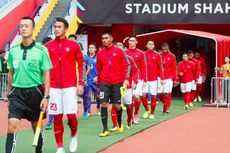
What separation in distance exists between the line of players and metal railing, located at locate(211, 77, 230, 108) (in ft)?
2.63

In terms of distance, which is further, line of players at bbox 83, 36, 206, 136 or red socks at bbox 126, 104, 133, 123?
line of players at bbox 83, 36, 206, 136

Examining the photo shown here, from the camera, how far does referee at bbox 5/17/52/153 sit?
7180mm

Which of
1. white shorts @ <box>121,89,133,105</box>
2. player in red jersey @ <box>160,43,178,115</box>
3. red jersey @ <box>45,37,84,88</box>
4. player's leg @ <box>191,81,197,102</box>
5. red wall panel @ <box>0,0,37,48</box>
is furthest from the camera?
red wall panel @ <box>0,0,37,48</box>

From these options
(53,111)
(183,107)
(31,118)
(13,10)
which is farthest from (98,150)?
(13,10)

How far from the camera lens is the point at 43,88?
7520 millimetres

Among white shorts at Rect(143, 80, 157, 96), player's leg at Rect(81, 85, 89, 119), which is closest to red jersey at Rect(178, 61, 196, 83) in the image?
white shorts at Rect(143, 80, 157, 96)

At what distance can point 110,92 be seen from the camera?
10727 millimetres

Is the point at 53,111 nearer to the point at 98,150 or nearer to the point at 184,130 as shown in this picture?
the point at 98,150

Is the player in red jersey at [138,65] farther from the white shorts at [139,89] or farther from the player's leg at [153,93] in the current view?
the player's leg at [153,93]

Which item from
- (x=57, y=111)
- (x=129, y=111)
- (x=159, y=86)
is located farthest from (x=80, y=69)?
(x=159, y=86)

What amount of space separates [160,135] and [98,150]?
8.06 feet

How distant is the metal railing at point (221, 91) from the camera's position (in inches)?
722

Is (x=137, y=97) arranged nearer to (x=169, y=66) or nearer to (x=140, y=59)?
(x=140, y=59)

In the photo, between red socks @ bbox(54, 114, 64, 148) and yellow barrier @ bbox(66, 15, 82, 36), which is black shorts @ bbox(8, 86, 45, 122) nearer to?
red socks @ bbox(54, 114, 64, 148)
